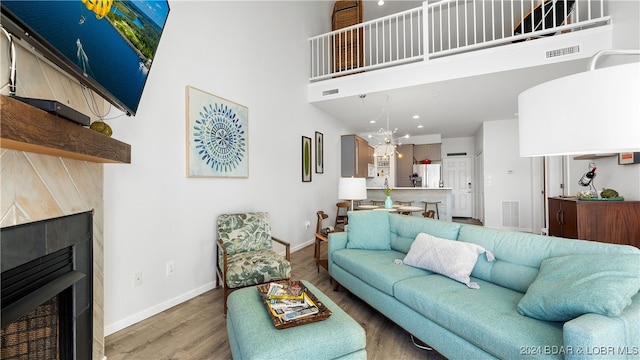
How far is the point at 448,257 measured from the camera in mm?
2107

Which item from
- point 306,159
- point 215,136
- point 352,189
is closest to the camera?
point 215,136

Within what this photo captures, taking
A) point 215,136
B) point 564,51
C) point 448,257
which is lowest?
point 448,257

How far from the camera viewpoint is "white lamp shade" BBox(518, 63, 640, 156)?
31.8 inches

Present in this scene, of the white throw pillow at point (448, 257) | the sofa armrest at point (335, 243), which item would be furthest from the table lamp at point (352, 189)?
the white throw pillow at point (448, 257)

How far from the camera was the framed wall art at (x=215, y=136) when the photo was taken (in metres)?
2.73

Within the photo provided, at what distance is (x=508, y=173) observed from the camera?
20.9ft

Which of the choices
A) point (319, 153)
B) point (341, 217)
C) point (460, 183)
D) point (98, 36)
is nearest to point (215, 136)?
point (98, 36)

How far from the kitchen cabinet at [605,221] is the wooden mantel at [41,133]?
13.3 feet

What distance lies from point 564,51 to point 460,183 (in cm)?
591

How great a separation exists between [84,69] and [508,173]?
7.58 meters

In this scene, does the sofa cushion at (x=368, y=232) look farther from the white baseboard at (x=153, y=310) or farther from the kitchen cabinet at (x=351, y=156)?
the kitchen cabinet at (x=351, y=156)

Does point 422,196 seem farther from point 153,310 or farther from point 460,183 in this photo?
point 153,310

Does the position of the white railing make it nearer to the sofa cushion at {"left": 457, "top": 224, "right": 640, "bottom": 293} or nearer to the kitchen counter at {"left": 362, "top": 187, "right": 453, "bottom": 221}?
the sofa cushion at {"left": 457, "top": 224, "right": 640, "bottom": 293}

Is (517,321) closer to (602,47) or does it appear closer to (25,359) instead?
(25,359)
